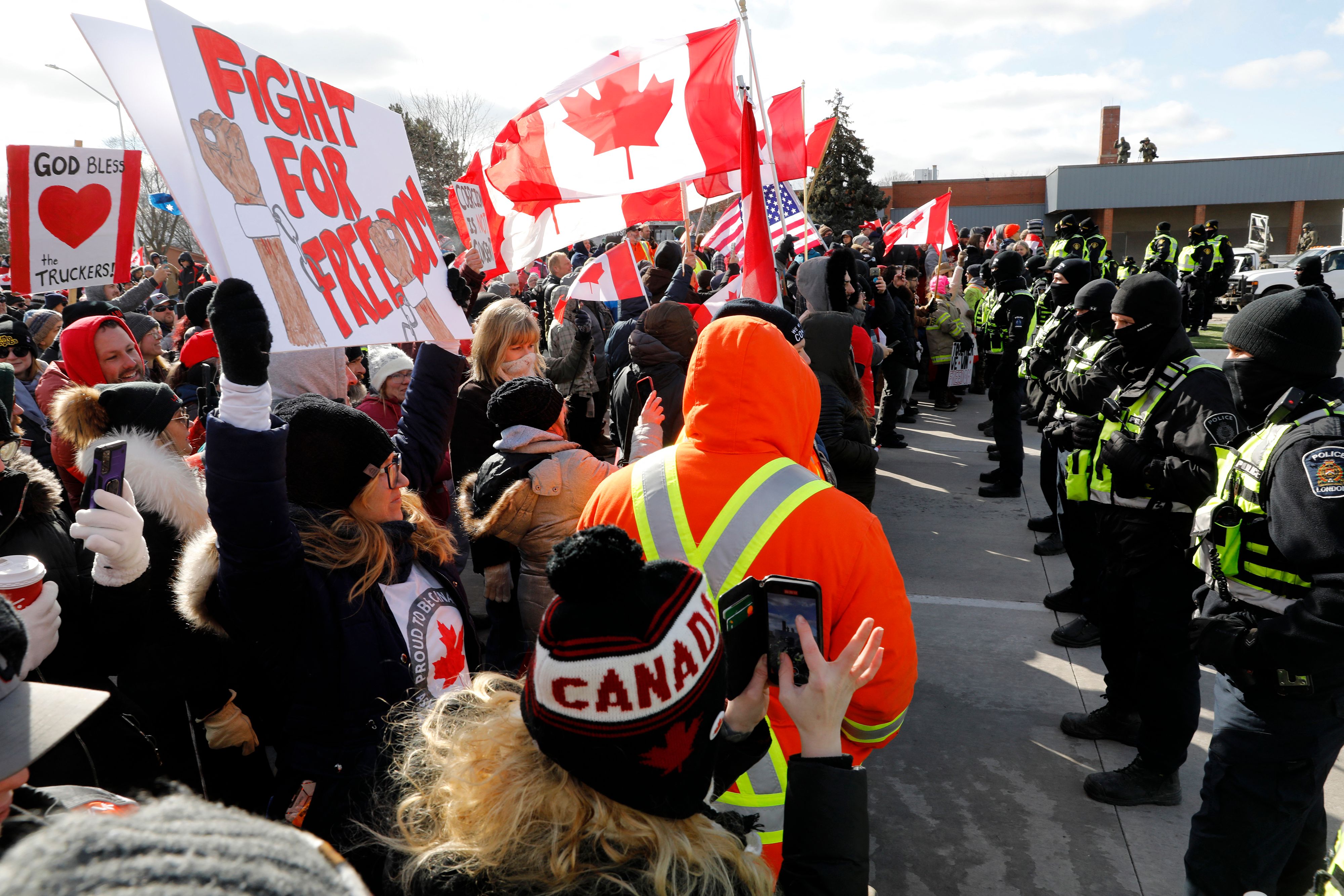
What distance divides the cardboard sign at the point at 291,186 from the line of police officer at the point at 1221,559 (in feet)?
8.86

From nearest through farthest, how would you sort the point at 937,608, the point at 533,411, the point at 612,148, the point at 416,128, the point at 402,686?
1. the point at 402,686
2. the point at 533,411
3. the point at 937,608
4. the point at 612,148
5. the point at 416,128

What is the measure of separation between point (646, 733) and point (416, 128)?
132ft

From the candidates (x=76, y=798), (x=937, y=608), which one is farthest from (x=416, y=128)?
(x=76, y=798)

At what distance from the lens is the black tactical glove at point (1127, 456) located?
3.52m

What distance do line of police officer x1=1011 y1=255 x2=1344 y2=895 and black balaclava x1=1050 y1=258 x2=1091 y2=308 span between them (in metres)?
1.72

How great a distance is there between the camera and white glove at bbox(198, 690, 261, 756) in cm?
225

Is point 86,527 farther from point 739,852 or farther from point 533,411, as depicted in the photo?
point 739,852

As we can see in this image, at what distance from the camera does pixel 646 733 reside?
120 cm

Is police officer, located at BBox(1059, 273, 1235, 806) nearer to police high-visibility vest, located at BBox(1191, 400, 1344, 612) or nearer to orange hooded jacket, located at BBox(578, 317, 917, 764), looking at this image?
police high-visibility vest, located at BBox(1191, 400, 1344, 612)

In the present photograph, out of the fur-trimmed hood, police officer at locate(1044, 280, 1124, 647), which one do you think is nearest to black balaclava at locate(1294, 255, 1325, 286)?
police officer at locate(1044, 280, 1124, 647)

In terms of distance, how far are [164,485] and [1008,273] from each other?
8379 millimetres

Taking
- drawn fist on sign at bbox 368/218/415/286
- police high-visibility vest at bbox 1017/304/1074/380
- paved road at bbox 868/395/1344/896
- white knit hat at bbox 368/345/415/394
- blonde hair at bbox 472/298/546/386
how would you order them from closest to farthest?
drawn fist on sign at bbox 368/218/415/286
paved road at bbox 868/395/1344/896
blonde hair at bbox 472/298/546/386
white knit hat at bbox 368/345/415/394
police high-visibility vest at bbox 1017/304/1074/380

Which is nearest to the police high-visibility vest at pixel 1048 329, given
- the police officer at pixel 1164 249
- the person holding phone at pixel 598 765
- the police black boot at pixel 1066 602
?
the police black boot at pixel 1066 602

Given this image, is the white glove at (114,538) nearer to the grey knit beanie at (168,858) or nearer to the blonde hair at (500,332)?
the grey knit beanie at (168,858)
